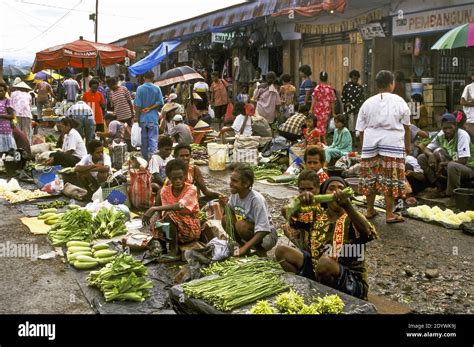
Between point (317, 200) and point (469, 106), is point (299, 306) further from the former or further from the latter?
point (469, 106)

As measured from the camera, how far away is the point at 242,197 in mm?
5379

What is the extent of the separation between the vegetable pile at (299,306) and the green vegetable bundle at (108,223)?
327cm

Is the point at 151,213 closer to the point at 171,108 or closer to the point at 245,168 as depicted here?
the point at 245,168

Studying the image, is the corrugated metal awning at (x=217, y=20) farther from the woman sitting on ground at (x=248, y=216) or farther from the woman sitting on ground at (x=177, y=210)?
the woman sitting on ground at (x=248, y=216)

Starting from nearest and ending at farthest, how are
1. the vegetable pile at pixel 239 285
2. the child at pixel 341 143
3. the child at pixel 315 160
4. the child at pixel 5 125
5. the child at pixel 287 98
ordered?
the vegetable pile at pixel 239 285
the child at pixel 315 160
the child at pixel 341 143
the child at pixel 5 125
the child at pixel 287 98

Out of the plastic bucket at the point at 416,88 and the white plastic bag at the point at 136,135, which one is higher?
the plastic bucket at the point at 416,88

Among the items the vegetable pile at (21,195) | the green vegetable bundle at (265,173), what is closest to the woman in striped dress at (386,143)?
the green vegetable bundle at (265,173)

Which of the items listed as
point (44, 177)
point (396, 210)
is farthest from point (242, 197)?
point (44, 177)

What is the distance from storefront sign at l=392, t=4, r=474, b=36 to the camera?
10742 millimetres

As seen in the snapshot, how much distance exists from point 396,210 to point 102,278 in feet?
14.2

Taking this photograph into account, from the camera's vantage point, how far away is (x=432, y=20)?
1148cm

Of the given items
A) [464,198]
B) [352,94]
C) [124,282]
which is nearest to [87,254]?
[124,282]

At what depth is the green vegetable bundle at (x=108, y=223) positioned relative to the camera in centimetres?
656

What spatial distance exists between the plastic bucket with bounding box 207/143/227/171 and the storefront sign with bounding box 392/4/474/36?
4977 mm
